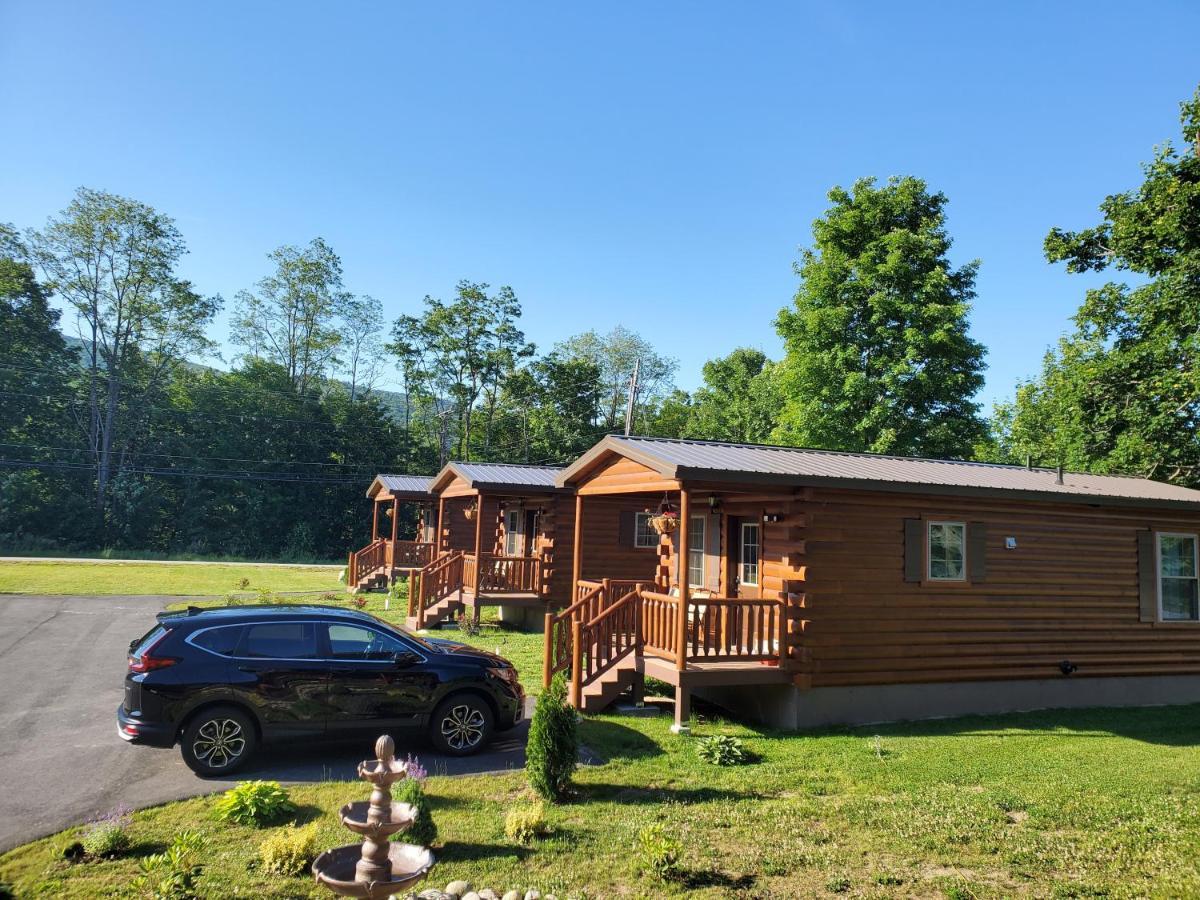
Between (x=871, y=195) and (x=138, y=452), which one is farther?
(x=138, y=452)

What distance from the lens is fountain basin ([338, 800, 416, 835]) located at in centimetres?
433

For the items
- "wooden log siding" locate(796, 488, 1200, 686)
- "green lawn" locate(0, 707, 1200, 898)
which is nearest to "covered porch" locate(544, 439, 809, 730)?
"wooden log siding" locate(796, 488, 1200, 686)

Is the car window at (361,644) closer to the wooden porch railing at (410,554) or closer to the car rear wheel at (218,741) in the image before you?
the car rear wheel at (218,741)

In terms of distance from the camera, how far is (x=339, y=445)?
5062 cm

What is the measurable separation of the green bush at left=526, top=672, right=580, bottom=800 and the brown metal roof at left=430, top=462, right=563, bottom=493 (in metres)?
10.4

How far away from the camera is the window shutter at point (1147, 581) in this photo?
42.2ft

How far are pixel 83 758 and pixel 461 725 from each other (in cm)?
402

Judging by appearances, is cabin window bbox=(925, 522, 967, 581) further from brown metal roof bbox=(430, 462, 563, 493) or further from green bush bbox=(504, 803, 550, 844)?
brown metal roof bbox=(430, 462, 563, 493)

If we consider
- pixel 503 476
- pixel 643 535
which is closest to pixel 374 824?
pixel 643 535

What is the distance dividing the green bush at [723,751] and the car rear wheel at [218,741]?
489cm

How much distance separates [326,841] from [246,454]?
47.5 m

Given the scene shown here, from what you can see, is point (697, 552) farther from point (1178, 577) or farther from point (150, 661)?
point (150, 661)

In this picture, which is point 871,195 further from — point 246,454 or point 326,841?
point 246,454

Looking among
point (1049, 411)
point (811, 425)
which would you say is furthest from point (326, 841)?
point (1049, 411)
